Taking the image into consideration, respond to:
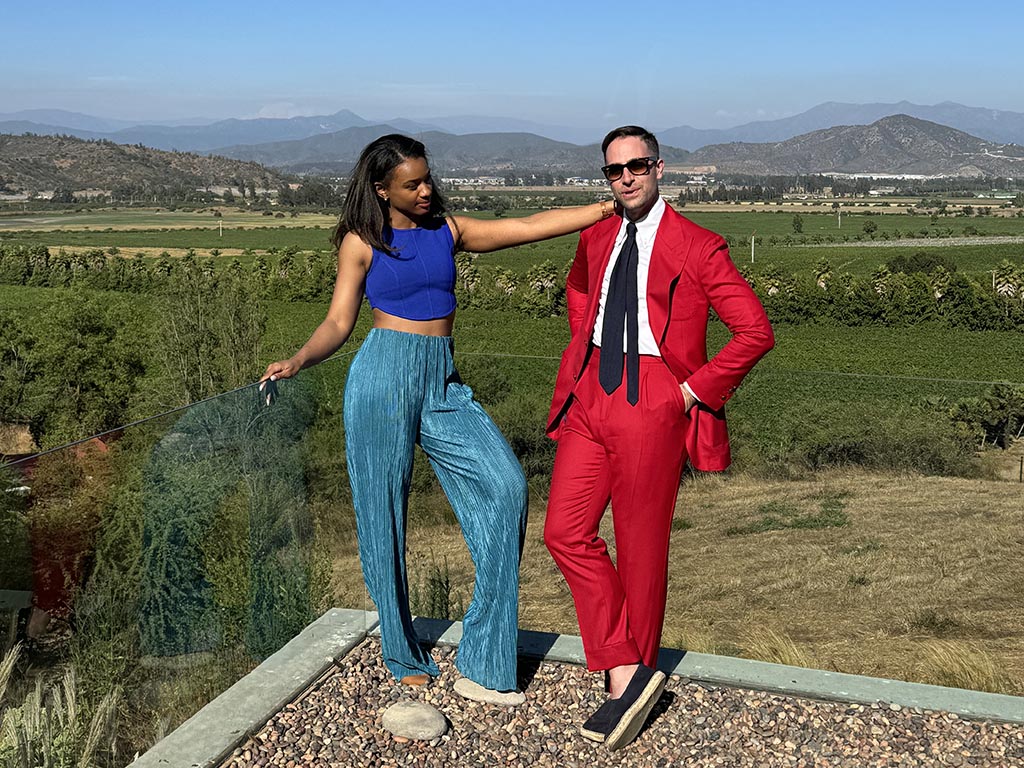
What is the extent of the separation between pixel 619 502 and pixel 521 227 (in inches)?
36.4

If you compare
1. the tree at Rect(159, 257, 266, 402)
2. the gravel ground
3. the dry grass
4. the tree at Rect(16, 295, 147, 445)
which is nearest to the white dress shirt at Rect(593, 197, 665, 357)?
the gravel ground

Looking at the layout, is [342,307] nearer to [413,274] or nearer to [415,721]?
[413,274]

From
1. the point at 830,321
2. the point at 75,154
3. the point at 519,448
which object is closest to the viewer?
the point at 519,448

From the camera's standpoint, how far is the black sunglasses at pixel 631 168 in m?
3.10

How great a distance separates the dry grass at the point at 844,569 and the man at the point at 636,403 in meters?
3.06

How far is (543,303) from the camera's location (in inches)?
1943

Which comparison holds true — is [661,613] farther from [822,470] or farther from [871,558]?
[822,470]

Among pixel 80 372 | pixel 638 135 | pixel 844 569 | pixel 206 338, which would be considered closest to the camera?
pixel 638 135

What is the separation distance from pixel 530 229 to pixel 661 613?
124 cm

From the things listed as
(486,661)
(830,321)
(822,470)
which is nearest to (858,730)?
(486,661)

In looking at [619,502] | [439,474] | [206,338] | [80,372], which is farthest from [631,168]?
[80,372]

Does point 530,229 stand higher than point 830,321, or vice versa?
point 530,229

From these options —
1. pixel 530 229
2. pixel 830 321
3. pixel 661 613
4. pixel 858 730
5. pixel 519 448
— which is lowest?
pixel 830 321

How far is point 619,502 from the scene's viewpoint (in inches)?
129
